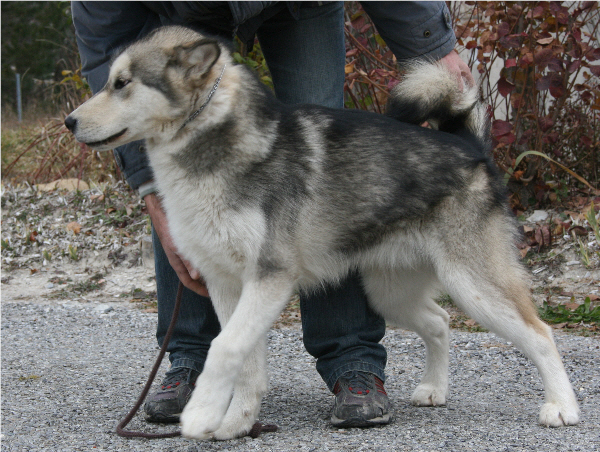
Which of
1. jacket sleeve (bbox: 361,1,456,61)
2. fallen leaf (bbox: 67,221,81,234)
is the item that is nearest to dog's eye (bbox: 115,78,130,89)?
jacket sleeve (bbox: 361,1,456,61)

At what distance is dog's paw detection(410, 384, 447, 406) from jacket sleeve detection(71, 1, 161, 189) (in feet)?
4.95

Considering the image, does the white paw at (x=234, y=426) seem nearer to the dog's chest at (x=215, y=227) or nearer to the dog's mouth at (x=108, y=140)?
the dog's chest at (x=215, y=227)

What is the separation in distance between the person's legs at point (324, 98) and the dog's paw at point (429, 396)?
20cm

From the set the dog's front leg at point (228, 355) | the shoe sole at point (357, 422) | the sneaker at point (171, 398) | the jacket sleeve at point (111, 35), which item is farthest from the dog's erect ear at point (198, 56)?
the shoe sole at point (357, 422)

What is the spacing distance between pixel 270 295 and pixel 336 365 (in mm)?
679

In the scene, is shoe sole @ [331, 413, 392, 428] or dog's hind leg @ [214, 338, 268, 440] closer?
dog's hind leg @ [214, 338, 268, 440]

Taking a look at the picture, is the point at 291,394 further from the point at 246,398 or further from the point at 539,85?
the point at 539,85

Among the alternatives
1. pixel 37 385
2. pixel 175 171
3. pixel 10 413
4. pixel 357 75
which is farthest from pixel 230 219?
pixel 357 75

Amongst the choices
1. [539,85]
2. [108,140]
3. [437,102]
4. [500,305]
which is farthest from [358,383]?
[539,85]

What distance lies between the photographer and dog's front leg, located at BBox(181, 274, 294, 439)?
7.60ft

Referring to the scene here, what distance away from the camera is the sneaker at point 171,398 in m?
2.82

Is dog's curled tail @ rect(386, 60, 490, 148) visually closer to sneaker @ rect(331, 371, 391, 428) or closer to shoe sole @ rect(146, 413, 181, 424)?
sneaker @ rect(331, 371, 391, 428)

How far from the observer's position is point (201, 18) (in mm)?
2730

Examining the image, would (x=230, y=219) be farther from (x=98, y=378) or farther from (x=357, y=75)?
(x=357, y=75)
